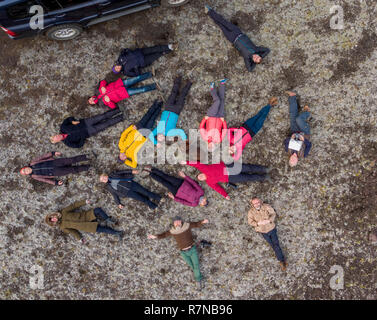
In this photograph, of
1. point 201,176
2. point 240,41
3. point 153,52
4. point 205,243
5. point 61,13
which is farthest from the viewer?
point 205,243

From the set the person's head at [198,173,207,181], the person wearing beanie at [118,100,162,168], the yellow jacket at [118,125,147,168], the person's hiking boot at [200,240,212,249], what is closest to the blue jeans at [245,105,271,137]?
the person's head at [198,173,207,181]

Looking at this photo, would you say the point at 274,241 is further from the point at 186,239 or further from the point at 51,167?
the point at 51,167

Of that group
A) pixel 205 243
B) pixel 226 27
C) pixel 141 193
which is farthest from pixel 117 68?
pixel 205 243

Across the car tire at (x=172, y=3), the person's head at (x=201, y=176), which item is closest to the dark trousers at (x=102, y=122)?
the person's head at (x=201, y=176)

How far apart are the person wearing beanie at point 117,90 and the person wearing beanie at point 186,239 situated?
9.06 ft

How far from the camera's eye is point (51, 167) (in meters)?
5.73

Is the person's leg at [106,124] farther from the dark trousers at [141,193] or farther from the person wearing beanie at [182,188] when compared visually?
the dark trousers at [141,193]

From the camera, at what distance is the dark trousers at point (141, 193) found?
5672 mm

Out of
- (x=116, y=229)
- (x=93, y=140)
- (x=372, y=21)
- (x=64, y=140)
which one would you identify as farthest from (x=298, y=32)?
(x=116, y=229)

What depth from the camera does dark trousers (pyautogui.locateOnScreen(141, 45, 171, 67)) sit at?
558 cm

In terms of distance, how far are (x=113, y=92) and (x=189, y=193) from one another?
101 inches

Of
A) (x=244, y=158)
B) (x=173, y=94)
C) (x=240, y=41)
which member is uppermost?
(x=240, y=41)

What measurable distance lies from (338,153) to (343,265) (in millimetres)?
2375

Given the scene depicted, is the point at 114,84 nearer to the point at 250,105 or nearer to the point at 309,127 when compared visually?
the point at 250,105
